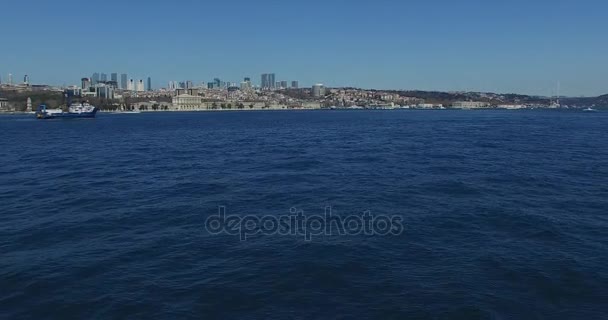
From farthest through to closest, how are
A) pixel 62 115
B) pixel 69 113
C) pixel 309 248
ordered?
pixel 69 113, pixel 62 115, pixel 309 248

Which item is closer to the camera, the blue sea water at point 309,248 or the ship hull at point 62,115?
the blue sea water at point 309,248

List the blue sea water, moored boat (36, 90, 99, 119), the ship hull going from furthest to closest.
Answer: moored boat (36, 90, 99, 119) < the ship hull < the blue sea water

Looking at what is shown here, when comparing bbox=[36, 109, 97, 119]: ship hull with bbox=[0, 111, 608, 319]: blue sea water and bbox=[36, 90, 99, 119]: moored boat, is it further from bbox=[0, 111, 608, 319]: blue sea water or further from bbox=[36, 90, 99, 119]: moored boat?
bbox=[0, 111, 608, 319]: blue sea water

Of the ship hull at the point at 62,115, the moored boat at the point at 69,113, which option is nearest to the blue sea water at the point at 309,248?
the ship hull at the point at 62,115

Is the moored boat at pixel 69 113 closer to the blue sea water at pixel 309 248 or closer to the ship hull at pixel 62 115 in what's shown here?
the ship hull at pixel 62 115

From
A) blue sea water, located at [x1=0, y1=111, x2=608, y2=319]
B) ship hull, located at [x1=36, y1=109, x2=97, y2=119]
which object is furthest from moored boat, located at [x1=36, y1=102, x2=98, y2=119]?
blue sea water, located at [x1=0, y1=111, x2=608, y2=319]

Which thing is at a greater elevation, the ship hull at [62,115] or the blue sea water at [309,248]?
the ship hull at [62,115]

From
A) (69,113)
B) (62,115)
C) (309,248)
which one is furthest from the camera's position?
(69,113)

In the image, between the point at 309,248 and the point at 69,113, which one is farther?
the point at 69,113

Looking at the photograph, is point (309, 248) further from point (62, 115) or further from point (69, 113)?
point (62, 115)

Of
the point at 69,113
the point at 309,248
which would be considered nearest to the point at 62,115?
the point at 69,113

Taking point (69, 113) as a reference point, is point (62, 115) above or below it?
below

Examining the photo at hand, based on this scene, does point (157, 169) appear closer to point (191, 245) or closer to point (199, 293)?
point (191, 245)
